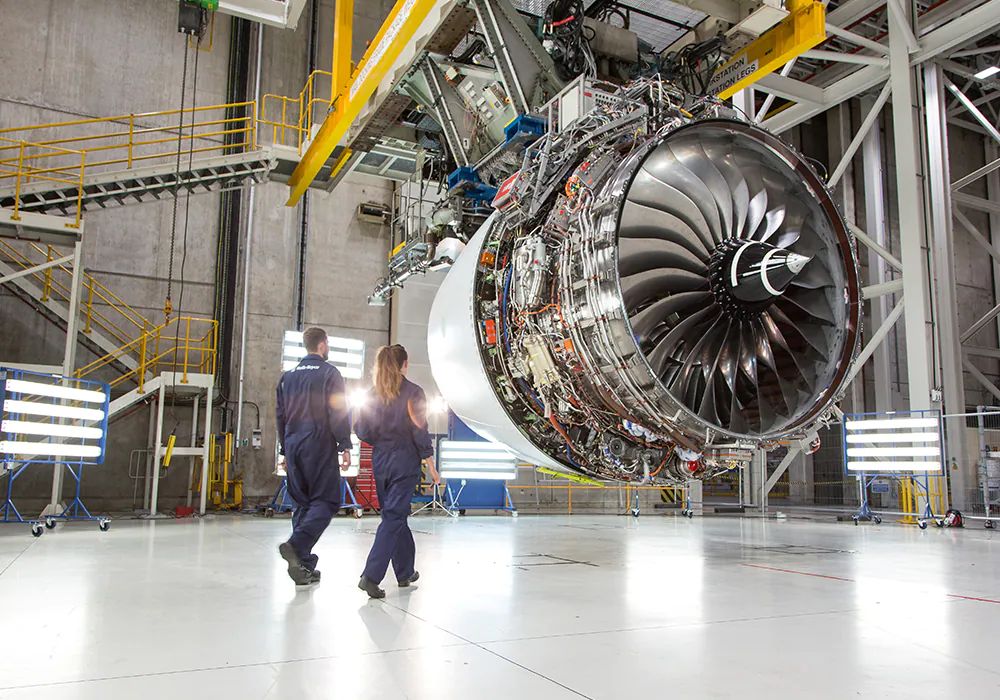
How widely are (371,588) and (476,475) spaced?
8.95 metres

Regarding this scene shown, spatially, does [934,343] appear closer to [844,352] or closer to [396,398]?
[844,352]

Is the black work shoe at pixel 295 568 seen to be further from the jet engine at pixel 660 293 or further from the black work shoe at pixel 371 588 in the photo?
the jet engine at pixel 660 293

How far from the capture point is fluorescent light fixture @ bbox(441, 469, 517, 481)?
12641 millimetres

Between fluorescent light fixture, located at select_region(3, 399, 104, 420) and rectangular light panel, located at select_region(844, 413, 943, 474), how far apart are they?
1117cm

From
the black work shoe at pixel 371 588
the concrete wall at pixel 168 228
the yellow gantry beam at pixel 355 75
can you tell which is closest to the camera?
the black work shoe at pixel 371 588

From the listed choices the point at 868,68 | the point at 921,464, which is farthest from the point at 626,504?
the point at 868,68

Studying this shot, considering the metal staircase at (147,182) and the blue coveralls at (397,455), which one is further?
the metal staircase at (147,182)

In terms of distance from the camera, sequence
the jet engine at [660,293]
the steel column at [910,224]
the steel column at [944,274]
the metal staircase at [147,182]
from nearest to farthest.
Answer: the jet engine at [660,293] < the metal staircase at [147,182] < the steel column at [910,224] < the steel column at [944,274]

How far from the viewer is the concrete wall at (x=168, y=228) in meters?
12.9

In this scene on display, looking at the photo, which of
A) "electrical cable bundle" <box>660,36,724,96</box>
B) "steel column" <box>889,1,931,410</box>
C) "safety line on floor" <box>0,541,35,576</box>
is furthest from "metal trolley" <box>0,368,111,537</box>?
"steel column" <box>889,1,931,410</box>

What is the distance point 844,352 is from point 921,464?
8328 millimetres

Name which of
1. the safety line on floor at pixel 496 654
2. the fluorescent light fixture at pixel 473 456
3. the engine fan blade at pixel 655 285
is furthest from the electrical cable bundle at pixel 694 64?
the fluorescent light fixture at pixel 473 456

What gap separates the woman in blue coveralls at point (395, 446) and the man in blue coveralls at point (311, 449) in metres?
0.21

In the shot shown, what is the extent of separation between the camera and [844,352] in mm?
4457
